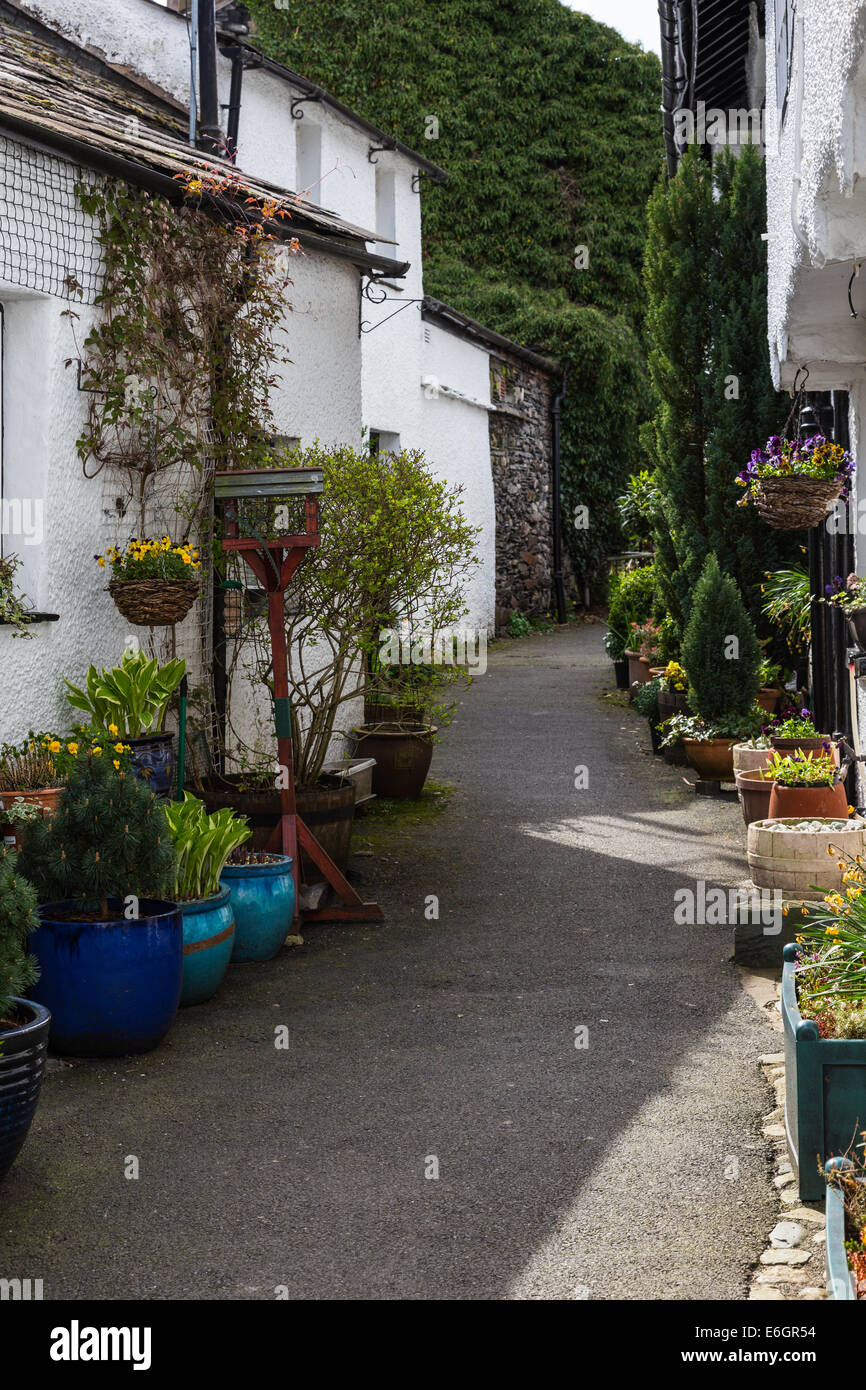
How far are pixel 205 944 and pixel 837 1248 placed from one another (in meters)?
3.05

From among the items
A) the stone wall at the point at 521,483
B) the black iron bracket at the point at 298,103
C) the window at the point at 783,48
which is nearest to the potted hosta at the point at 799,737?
the window at the point at 783,48

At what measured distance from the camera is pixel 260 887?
604 cm

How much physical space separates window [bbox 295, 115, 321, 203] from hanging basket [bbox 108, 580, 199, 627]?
28.8 feet

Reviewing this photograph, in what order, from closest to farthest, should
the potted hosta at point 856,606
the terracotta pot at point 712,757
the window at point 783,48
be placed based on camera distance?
the window at point 783,48
the potted hosta at point 856,606
the terracotta pot at point 712,757

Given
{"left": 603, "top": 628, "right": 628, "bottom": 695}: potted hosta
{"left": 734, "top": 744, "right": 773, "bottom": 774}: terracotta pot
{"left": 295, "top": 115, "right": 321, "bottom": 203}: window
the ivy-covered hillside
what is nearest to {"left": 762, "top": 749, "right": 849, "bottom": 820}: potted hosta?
{"left": 734, "top": 744, "right": 773, "bottom": 774}: terracotta pot

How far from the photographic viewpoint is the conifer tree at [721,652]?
388 inches

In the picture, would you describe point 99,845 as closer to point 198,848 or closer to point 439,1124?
point 198,848

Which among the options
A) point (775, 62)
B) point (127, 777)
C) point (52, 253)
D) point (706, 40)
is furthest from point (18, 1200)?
point (706, 40)

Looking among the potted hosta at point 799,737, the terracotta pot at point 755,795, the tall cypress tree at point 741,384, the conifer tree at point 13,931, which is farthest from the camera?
the tall cypress tree at point 741,384

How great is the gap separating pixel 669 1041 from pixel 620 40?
25807mm

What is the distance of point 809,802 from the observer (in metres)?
6.88

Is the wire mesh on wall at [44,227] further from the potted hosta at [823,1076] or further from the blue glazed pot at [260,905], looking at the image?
the potted hosta at [823,1076]

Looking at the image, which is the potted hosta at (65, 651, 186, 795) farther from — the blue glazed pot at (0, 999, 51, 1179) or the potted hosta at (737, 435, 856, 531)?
the potted hosta at (737, 435, 856, 531)

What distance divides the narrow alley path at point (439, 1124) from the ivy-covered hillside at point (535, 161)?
16657 mm
